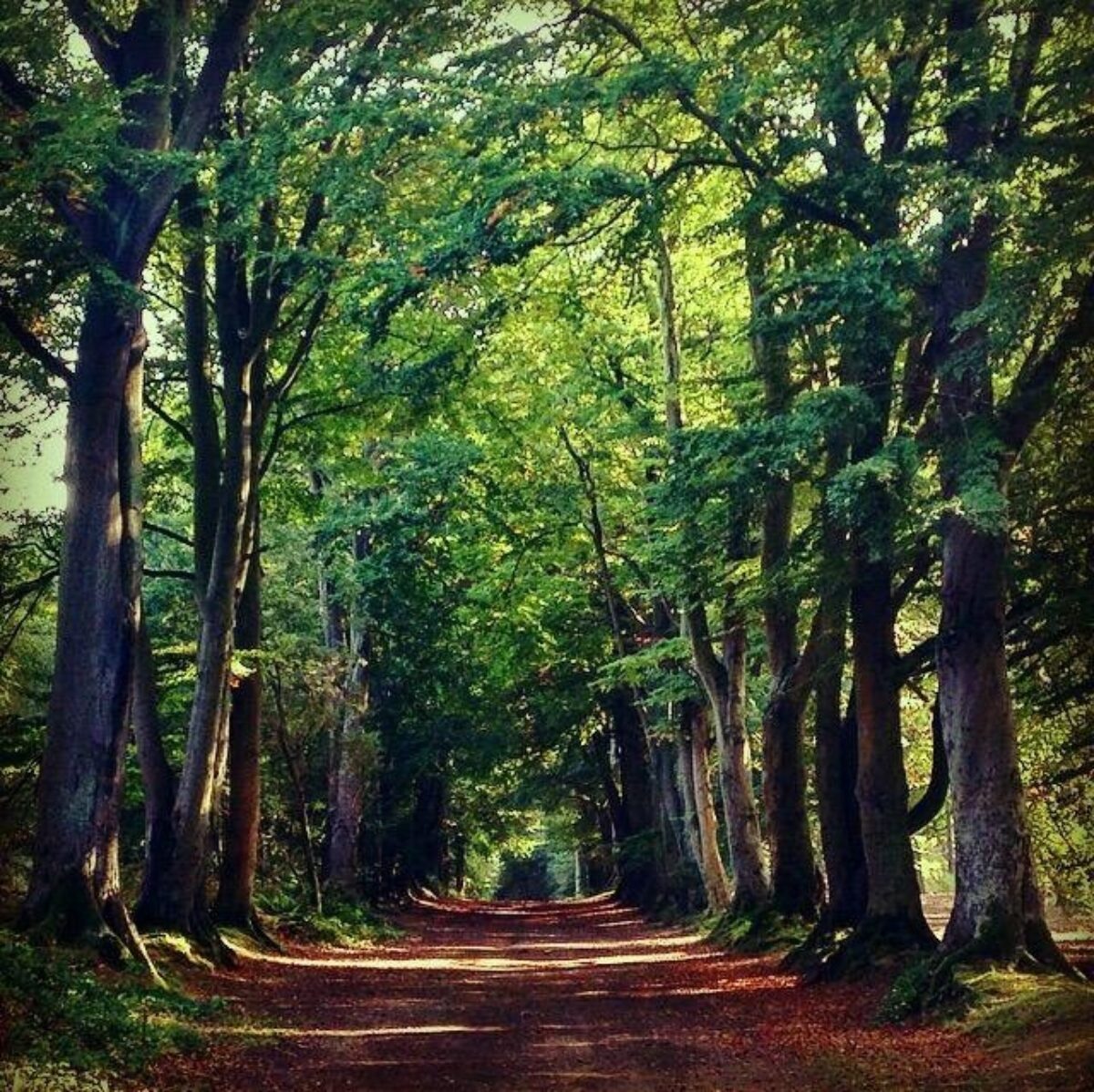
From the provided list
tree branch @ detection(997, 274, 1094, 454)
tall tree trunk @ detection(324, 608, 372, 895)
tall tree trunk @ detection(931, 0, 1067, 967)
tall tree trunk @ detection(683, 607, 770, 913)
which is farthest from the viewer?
tall tree trunk @ detection(324, 608, 372, 895)

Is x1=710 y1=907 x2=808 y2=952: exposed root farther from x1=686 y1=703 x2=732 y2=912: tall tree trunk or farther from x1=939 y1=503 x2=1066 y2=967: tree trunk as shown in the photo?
x1=939 y1=503 x2=1066 y2=967: tree trunk

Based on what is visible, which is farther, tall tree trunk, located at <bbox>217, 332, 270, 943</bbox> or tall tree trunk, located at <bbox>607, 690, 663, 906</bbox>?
tall tree trunk, located at <bbox>607, 690, 663, 906</bbox>

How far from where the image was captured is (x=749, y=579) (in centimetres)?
1828

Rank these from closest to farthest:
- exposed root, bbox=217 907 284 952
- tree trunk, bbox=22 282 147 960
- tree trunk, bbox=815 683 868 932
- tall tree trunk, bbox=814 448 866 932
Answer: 1. tree trunk, bbox=22 282 147 960
2. tall tree trunk, bbox=814 448 866 932
3. tree trunk, bbox=815 683 868 932
4. exposed root, bbox=217 907 284 952

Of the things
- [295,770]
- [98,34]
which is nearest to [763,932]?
[295,770]

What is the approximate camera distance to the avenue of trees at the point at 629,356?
40.0ft

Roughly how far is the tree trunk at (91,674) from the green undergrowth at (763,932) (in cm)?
1041

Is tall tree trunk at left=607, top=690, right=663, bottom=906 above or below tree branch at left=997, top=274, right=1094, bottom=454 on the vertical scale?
below

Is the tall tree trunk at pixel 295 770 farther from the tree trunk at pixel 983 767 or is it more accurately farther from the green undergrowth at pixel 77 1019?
the tree trunk at pixel 983 767

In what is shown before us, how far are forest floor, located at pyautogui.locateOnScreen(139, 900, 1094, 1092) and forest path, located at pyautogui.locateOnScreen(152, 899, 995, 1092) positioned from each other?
0.09 ft

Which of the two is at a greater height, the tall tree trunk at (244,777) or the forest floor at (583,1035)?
the tall tree trunk at (244,777)

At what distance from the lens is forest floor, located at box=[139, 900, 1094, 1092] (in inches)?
384

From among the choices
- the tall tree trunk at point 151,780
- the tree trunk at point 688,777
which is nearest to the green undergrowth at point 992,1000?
the tall tree trunk at point 151,780

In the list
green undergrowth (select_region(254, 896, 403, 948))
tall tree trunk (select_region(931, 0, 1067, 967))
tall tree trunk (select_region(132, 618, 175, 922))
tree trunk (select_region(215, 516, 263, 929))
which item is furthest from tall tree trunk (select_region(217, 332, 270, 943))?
tall tree trunk (select_region(931, 0, 1067, 967))
